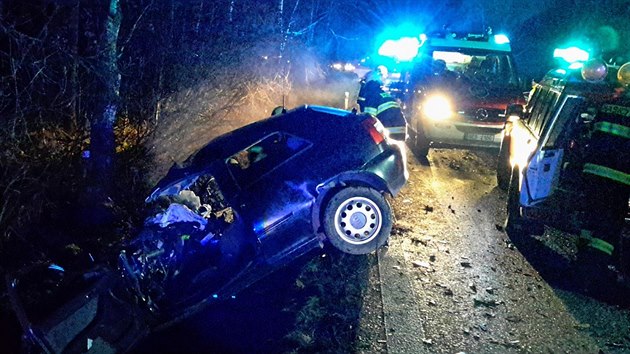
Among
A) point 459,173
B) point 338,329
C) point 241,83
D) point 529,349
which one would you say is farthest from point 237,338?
point 241,83

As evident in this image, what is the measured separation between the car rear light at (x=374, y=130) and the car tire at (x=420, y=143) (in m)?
4.29

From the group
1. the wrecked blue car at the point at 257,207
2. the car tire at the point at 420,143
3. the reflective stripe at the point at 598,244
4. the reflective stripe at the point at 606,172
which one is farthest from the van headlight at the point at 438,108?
the reflective stripe at the point at 598,244

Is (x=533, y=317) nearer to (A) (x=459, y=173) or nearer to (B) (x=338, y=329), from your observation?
(B) (x=338, y=329)

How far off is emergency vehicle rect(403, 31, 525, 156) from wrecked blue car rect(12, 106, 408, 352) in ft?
13.5

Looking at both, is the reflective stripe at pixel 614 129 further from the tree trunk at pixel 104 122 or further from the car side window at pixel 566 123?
the tree trunk at pixel 104 122

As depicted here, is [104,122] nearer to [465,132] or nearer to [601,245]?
[601,245]

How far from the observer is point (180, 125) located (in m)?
9.66

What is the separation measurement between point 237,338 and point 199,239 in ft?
4.07

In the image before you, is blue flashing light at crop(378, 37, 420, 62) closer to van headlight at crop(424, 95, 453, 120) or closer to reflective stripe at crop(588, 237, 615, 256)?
van headlight at crop(424, 95, 453, 120)

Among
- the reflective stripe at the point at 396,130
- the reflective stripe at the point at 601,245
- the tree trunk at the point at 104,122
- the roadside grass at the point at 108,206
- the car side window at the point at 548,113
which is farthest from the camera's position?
the reflective stripe at the point at 396,130

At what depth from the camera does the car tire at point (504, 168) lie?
7422 mm

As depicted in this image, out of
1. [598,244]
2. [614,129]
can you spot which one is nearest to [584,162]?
[614,129]

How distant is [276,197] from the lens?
4594 mm

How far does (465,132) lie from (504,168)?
5.10ft
